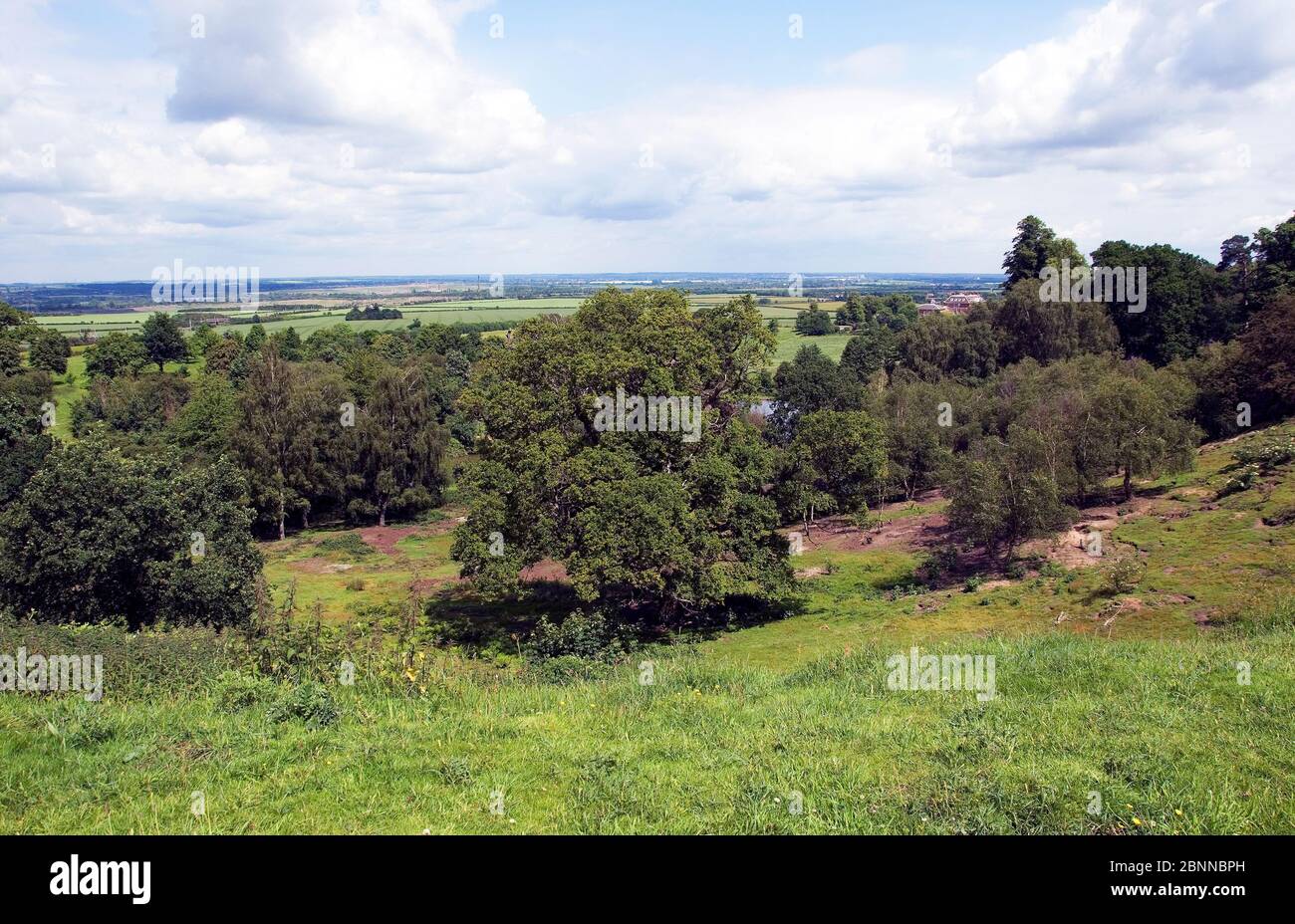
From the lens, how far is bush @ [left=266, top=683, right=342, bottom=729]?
340 inches

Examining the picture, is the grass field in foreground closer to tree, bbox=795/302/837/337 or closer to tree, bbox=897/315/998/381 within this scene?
tree, bbox=897/315/998/381

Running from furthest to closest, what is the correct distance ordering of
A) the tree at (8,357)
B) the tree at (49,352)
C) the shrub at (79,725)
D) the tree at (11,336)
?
the tree at (49,352), the tree at (11,336), the tree at (8,357), the shrub at (79,725)

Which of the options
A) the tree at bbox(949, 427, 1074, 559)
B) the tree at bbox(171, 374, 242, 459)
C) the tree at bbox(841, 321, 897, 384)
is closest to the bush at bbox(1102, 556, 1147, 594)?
the tree at bbox(949, 427, 1074, 559)

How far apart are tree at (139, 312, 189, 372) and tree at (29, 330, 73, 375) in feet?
24.5

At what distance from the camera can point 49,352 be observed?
79438 mm

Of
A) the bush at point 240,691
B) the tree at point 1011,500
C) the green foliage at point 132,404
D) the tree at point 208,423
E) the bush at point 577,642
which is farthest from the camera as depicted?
the green foliage at point 132,404

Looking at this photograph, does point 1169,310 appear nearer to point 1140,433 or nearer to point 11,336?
point 1140,433

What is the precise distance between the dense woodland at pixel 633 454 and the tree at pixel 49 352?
2255cm

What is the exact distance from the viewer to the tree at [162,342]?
3455 inches

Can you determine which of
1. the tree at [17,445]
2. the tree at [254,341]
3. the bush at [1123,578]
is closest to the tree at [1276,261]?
the bush at [1123,578]

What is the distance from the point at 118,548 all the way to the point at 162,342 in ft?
253

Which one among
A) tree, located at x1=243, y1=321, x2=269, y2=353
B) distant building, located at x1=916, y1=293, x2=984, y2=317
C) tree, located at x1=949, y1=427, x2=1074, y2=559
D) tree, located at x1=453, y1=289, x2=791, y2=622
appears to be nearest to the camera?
tree, located at x1=453, y1=289, x2=791, y2=622

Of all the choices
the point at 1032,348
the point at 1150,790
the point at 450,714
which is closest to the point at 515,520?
the point at 450,714

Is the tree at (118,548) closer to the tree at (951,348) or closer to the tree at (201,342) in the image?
the tree at (951,348)
